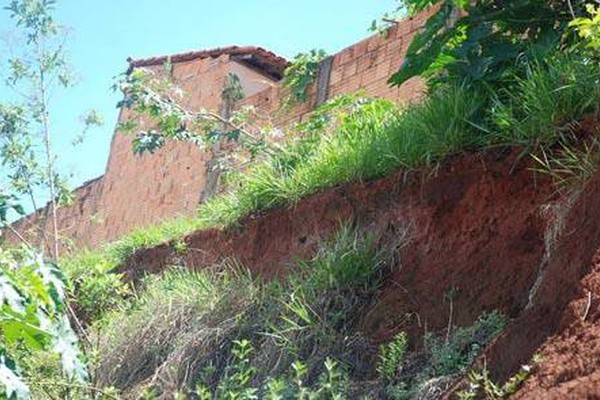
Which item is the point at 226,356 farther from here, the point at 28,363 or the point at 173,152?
the point at 173,152

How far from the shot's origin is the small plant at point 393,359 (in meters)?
3.98

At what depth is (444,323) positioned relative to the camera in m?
4.23

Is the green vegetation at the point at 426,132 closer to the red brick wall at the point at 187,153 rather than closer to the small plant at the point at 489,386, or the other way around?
the red brick wall at the point at 187,153

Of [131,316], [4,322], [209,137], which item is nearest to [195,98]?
[209,137]

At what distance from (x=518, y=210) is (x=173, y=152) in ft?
22.6

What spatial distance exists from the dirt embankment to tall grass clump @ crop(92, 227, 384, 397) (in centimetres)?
15

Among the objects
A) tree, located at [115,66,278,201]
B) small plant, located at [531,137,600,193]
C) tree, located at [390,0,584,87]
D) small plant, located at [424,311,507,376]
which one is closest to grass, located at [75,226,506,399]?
small plant, located at [424,311,507,376]

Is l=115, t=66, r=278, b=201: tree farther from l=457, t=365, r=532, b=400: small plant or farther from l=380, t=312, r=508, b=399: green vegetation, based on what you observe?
l=457, t=365, r=532, b=400: small plant

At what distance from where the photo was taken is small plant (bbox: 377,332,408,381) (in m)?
3.98

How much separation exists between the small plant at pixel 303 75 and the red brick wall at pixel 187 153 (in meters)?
0.07

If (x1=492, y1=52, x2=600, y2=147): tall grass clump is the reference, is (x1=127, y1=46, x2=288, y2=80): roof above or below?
above

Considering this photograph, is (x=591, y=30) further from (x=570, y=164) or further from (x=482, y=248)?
(x=482, y=248)

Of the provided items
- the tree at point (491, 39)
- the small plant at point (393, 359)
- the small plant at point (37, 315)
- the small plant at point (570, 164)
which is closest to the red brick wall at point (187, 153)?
the tree at point (491, 39)

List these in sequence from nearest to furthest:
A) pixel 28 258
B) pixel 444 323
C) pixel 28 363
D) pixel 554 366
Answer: pixel 554 366
pixel 28 258
pixel 444 323
pixel 28 363
